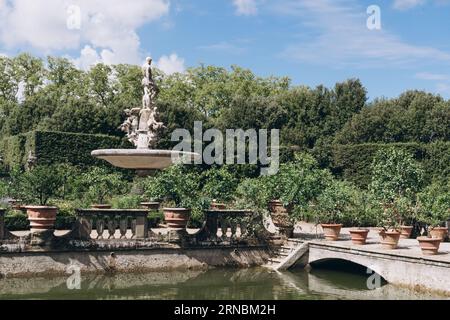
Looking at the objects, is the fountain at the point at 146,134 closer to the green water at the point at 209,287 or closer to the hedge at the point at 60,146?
the green water at the point at 209,287

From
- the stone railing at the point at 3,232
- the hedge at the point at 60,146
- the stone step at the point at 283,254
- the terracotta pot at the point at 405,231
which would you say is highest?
the hedge at the point at 60,146

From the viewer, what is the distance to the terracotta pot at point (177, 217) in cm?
1473

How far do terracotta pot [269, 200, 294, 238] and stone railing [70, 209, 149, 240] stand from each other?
4.06 meters

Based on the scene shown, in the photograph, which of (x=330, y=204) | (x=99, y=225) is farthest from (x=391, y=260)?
(x=99, y=225)

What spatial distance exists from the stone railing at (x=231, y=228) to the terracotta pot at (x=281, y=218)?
0.65 m

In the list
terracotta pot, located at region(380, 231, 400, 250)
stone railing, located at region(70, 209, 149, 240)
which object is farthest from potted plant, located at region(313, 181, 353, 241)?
stone railing, located at region(70, 209, 149, 240)

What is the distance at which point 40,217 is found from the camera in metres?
13.3

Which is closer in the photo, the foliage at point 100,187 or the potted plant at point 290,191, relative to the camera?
the potted plant at point 290,191

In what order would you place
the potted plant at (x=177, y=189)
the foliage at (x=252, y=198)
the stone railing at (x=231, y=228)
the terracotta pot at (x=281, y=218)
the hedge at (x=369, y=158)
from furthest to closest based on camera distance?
the hedge at (x=369, y=158) < the terracotta pot at (x=281, y=218) < the foliage at (x=252, y=198) < the potted plant at (x=177, y=189) < the stone railing at (x=231, y=228)

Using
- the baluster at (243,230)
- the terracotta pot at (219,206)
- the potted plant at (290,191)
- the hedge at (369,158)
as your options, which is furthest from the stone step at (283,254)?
the hedge at (369,158)

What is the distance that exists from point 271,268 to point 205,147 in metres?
18.7

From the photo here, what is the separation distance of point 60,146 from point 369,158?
56.8 feet
